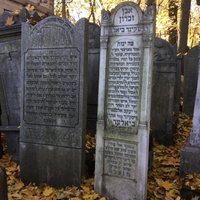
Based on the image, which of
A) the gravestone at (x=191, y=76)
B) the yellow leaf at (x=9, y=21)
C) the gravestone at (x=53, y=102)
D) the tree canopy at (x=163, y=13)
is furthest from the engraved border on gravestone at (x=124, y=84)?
the tree canopy at (x=163, y=13)

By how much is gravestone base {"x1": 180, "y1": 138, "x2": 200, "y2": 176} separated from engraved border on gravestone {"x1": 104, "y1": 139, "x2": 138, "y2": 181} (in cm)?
82

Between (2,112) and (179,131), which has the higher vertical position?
(2,112)

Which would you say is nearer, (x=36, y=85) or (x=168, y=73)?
(x=36, y=85)

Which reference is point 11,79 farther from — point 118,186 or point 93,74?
point 118,186

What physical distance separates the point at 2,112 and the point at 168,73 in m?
3.24

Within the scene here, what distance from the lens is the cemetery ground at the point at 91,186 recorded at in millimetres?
4121

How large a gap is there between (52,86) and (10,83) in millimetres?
1349

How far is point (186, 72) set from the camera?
8398mm

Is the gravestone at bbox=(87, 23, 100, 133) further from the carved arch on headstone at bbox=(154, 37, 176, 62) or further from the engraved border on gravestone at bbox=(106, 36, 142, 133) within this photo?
the engraved border on gravestone at bbox=(106, 36, 142, 133)

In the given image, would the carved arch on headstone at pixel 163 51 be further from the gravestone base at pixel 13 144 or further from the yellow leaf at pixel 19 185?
the yellow leaf at pixel 19 185

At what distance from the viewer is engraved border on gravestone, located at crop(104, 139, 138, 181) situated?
4.10m

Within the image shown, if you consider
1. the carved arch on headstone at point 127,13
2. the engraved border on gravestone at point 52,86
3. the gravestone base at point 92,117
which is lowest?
the gravestone base at point 92,117

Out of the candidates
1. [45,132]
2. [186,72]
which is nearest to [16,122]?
[45,132]

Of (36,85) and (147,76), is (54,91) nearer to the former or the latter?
(36,85)
